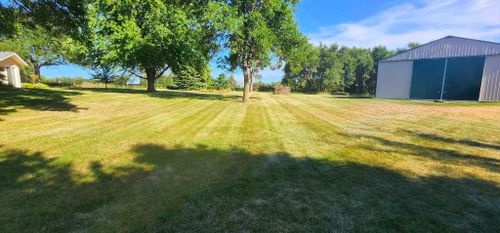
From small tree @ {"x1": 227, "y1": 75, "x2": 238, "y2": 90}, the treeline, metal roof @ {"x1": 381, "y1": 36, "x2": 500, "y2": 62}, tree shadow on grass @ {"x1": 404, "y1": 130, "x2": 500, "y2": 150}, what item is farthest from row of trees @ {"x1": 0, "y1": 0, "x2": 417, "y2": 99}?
the treeline

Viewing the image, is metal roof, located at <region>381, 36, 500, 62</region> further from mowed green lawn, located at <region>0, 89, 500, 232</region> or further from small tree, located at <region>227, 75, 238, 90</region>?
small tree, located at <region>227, 75, 238, 90</region>

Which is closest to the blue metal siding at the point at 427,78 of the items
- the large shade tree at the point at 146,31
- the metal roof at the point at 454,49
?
the metal roof at the point at 454,49

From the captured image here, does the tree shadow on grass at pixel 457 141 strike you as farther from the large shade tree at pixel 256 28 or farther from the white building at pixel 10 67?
the white building at pixel 10 67

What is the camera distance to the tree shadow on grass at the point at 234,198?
275 centimetres

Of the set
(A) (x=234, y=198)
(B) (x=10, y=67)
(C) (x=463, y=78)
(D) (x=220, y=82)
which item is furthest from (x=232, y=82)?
(A) (x=234, y=198)

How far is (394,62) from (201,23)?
68.6 ft

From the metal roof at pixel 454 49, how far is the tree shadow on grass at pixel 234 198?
25.0 metres

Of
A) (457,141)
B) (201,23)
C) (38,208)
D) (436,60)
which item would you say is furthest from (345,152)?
(436,60)

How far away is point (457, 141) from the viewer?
663 cm

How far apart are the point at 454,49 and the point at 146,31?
27.4m

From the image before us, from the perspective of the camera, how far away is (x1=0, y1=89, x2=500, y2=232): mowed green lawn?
2809 mm

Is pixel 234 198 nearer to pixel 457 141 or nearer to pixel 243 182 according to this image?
pixel 243 182

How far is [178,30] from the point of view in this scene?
21984 mm

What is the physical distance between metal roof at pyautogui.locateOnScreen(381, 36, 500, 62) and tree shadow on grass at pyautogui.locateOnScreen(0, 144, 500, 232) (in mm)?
24955
